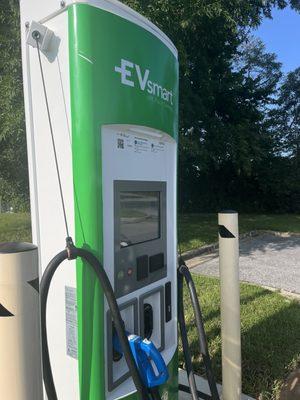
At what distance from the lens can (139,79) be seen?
1849 mm

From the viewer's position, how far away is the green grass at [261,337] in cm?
315

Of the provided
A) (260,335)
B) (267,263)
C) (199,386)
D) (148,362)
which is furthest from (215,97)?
(148,362)

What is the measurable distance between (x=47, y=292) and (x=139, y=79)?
3.40 feet

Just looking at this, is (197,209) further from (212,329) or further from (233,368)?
(233,368)

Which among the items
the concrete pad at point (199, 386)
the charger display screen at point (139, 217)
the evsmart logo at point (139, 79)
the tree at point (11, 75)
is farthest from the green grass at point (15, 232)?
the evsmart logo at point (139, 79)

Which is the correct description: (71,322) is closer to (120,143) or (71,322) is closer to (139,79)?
(120,143)

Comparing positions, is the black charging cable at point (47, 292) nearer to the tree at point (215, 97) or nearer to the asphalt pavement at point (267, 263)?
the tree at point (215, 97)

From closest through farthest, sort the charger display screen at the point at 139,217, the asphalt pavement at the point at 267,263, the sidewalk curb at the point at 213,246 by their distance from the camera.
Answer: the charger display screen at the point at 139,217 < the asphalt pavement at the point at 267,263 < the sidewalk curb at the point at 213,246

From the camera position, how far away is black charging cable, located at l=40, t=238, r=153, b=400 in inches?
61.2

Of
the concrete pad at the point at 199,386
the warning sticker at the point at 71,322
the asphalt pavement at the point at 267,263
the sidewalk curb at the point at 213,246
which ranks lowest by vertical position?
the concrete pad at the point at 199,386

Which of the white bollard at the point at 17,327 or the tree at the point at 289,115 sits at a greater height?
the tree at the point at 289,115

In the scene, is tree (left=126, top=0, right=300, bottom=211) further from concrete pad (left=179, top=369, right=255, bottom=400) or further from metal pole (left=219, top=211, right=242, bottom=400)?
concrete pad (left=179, top=369, right=255, bottom=400)

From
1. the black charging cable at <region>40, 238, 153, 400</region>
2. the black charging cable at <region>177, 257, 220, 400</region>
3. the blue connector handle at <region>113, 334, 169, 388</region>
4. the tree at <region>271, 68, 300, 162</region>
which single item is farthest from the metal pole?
the tree at <region>271, 68, 300, 162</region>

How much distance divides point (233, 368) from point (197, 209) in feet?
54.2
